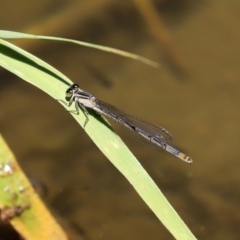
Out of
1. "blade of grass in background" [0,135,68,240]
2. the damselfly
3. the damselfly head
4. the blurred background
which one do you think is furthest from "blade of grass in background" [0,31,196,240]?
the blurred background

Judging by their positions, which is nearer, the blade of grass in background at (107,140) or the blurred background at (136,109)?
the blade of grass in background at (107,140)

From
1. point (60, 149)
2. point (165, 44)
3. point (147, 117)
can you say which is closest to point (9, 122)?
point (60, 149)

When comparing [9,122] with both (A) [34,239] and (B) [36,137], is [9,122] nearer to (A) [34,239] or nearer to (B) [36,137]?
(B) [36,137]

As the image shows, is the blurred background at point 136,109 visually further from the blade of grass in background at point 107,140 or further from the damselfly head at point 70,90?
the blade of grass in background at point 107,140

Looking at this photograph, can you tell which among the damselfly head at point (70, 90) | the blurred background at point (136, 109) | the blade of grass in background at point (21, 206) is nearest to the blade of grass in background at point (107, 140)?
the damselfly head at point (70, 90)

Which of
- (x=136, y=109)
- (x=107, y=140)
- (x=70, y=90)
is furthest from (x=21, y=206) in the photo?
(x=136, y=109)

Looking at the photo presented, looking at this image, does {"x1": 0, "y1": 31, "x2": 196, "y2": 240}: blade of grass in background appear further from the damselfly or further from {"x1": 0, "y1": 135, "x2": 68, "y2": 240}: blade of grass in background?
the damselfly

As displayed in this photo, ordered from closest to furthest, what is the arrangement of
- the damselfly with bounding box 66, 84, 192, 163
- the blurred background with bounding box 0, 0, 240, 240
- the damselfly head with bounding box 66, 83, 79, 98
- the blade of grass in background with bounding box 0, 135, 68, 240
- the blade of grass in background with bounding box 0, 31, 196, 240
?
the blade of grass in background with bounding box 0, 31, 196, 240 < the damselfly head with bounding box 66, 83, 79, 98 < the blade of grass in background with bounding box 0, 135, 68, 240 < the damselfly with bounding box 66, 84, 192, 163 < the blurred background with bounding box 0, 0, 240, 240
